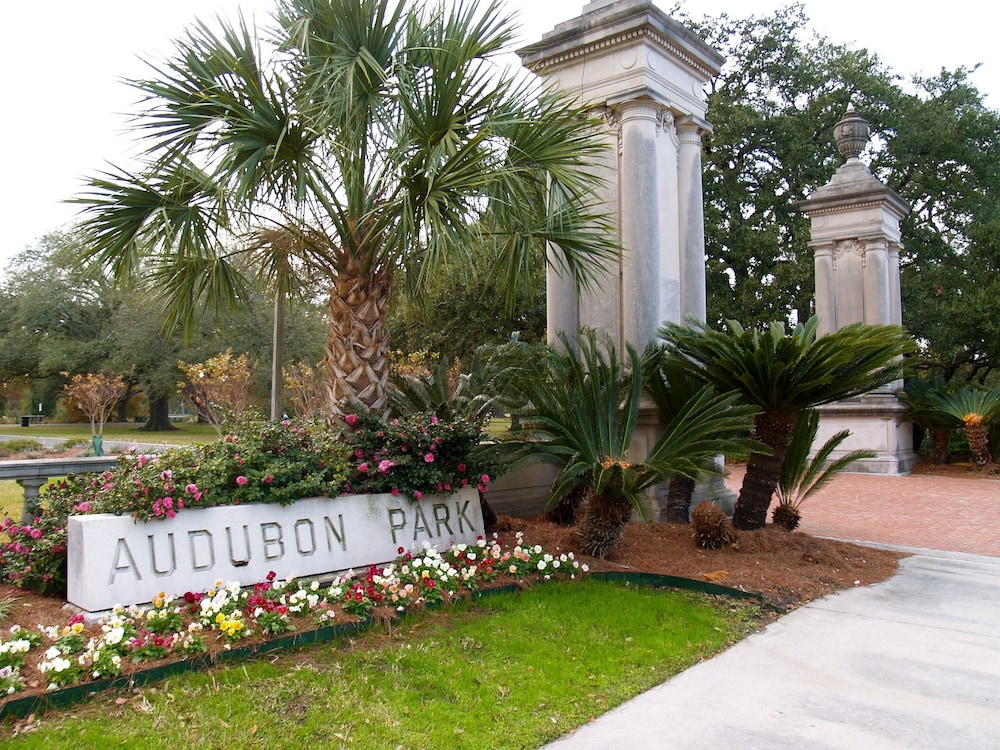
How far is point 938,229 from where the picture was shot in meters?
23.0

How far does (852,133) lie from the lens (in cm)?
1802

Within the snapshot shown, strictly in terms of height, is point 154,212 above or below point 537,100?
below

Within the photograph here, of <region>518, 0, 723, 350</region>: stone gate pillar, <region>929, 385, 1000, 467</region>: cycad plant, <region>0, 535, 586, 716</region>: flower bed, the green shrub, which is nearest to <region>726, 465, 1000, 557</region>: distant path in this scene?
<region>929, 385, 1000, 467</region>: cycad plant

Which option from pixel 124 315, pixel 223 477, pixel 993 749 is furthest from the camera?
pixel 124 315

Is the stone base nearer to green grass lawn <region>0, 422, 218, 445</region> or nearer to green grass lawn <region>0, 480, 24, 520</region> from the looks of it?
green grass lawn <region>0, 480, 24, 520</region>

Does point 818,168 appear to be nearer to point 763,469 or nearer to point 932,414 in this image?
point 932,414

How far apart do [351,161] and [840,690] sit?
207 inches

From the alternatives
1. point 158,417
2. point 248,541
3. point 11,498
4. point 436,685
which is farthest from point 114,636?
point 158,417

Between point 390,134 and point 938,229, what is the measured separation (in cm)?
2182

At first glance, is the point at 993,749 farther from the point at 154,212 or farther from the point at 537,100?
the point at 154,212

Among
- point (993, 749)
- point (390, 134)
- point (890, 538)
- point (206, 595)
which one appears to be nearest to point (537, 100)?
point (390, 134)

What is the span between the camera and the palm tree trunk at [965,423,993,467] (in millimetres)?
16828

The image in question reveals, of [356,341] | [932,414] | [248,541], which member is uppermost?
[356,341]

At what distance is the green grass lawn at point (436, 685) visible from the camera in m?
3.43
